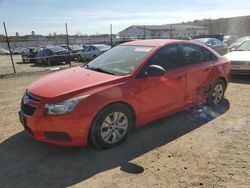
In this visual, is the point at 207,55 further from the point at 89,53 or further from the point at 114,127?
Result: the point at 89,53

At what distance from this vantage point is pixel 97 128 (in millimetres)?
4004

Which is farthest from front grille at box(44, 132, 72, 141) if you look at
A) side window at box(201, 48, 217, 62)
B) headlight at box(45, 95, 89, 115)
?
side window at box(201, 48, 217, 62)

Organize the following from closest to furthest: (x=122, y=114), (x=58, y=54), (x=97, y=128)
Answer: (x=97, y=128) → (x=122, y=114) → (x=58, y=54)

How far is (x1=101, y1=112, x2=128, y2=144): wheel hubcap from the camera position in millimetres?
4121

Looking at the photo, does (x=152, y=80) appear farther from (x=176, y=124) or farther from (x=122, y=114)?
(x=176, y=124)

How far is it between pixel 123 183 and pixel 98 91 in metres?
1.34

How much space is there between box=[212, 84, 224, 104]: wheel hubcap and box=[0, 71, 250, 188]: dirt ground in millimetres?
793

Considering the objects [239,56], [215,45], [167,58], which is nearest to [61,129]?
[167,58]

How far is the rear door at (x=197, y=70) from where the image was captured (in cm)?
534

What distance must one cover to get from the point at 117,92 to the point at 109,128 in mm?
569

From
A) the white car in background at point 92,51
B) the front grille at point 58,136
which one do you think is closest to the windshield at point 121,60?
the front grille at point 58,136

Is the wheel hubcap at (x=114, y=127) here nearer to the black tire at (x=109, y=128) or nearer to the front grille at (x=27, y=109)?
the black tire at (x=109, y=128)

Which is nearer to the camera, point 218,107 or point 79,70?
point 79,70

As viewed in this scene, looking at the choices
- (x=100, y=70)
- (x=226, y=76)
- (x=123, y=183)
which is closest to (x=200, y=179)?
(x=123, y=183)
